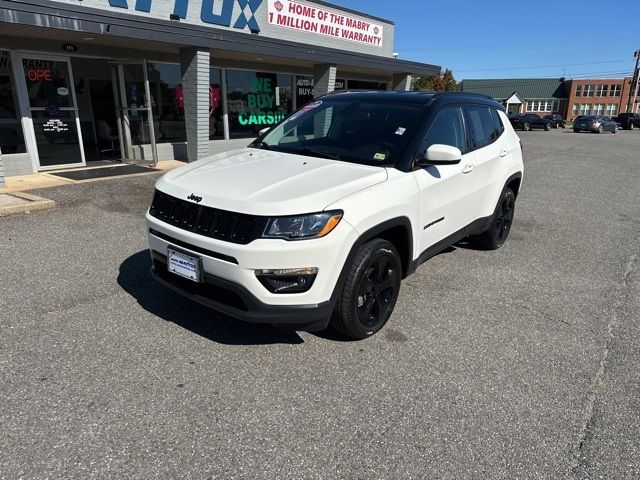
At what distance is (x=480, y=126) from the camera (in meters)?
4.98

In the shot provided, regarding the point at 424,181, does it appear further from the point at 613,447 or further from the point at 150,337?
the point at 150,337

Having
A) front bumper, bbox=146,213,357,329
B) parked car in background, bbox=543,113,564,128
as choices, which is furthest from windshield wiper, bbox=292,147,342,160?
parked car in background, bbox=543,113,564,128

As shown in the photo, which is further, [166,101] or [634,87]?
[634,87]

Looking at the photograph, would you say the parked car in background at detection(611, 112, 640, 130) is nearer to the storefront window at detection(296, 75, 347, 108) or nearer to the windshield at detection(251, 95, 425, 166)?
the storefront window at detection(296, 75, 347, 108)

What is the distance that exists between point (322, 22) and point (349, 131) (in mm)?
12994

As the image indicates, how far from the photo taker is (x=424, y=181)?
3.74m

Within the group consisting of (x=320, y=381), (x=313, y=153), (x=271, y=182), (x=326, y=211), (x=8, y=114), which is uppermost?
(x=8, y=114)

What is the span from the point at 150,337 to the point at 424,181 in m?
2.43

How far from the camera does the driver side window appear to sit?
3942mm

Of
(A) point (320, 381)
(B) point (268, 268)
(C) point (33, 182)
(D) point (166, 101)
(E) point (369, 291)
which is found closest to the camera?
(B) point (268, 268)

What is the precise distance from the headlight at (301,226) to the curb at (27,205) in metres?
5.38

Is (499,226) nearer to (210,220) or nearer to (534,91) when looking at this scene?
(210,220)

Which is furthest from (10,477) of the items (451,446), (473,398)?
(473,398)

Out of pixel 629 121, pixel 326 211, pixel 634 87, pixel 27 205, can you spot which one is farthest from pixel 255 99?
pixel 634 87
